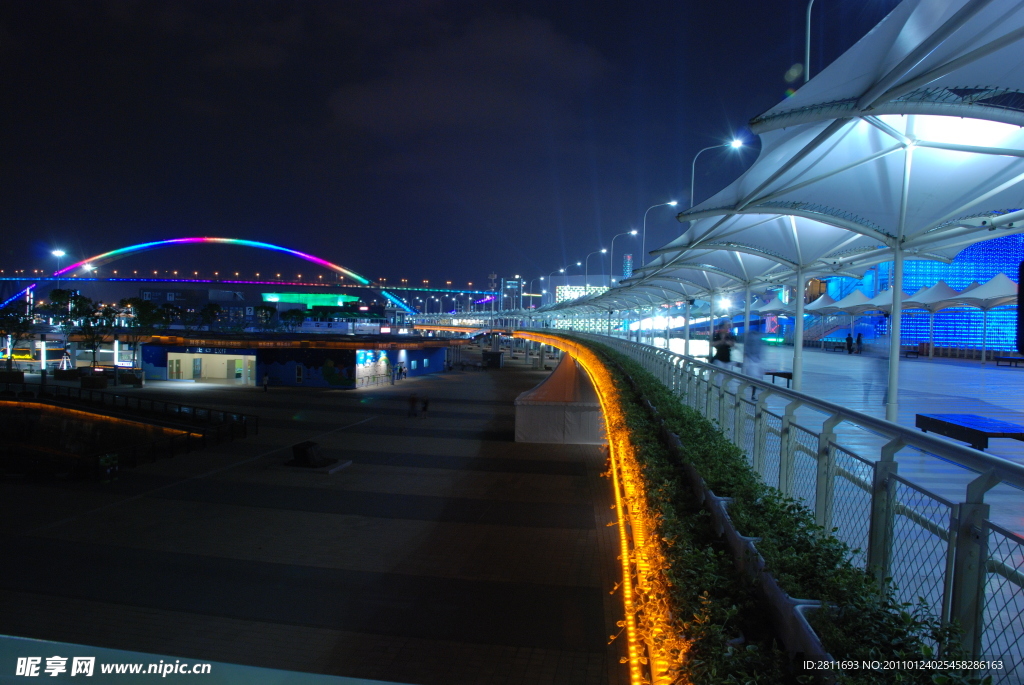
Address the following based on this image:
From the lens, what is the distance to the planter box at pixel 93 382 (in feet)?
122

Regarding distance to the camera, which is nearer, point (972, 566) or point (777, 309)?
point (972, 566)

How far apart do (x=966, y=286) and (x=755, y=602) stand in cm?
6028

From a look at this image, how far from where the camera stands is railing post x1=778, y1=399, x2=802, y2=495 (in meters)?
4.47

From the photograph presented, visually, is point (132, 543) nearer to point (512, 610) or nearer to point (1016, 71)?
point (512, 610)

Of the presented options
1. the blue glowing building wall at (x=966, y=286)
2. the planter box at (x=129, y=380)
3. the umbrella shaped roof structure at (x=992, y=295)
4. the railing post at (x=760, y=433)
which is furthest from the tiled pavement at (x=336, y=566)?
the blue glowing building wall at (x=966, y=286)

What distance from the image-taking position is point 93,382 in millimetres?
37125

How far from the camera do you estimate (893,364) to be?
10492mm

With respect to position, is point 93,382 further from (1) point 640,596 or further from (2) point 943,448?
(2) point 943,448

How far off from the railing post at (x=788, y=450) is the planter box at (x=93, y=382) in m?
42.6

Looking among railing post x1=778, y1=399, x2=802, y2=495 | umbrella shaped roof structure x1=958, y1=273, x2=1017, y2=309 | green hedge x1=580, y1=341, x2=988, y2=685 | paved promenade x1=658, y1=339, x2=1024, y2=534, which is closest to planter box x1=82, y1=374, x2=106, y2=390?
paved promenade x1=658, y1=339, x2=1024, y2=534

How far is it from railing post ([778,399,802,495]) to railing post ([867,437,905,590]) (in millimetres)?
1245

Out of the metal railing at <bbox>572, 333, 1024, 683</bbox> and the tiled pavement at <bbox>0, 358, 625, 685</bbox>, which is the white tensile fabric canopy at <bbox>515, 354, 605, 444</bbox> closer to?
the tiled pavement at <bbox>0, 358, 625, 685</bbox>

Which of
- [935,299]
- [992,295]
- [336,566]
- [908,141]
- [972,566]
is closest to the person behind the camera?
[972,566]

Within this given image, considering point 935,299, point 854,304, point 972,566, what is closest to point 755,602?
point 972,566
